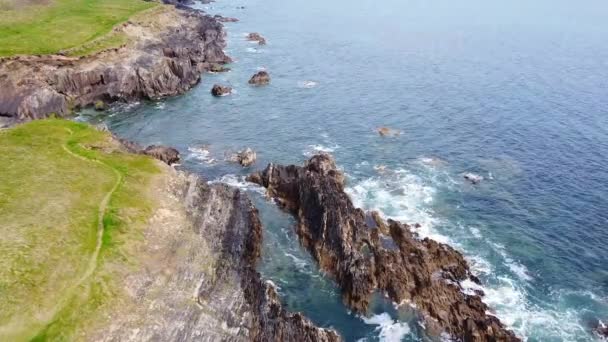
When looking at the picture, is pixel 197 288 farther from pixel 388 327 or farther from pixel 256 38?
pixel 256 38

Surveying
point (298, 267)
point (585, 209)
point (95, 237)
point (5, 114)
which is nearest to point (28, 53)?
point (5, 114)

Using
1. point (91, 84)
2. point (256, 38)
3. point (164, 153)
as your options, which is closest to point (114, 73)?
point (91, 84)

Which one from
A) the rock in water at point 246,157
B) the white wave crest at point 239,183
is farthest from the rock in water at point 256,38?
the white wave crest at point 239,183

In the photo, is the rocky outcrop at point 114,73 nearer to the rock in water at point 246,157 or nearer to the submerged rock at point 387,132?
the rock in water at point 246,157

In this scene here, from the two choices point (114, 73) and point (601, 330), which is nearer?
point (601, 330)

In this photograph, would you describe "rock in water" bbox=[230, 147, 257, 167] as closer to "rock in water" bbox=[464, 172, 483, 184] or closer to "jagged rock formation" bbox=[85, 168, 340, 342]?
"jagged rock formation" bbox=[85, 168, 340, 342]

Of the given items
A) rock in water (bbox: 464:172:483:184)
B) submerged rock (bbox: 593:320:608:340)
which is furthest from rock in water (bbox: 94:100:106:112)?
submerged rock (bbox: 593:320:608:340)

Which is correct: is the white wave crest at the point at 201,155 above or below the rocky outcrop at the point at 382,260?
below
